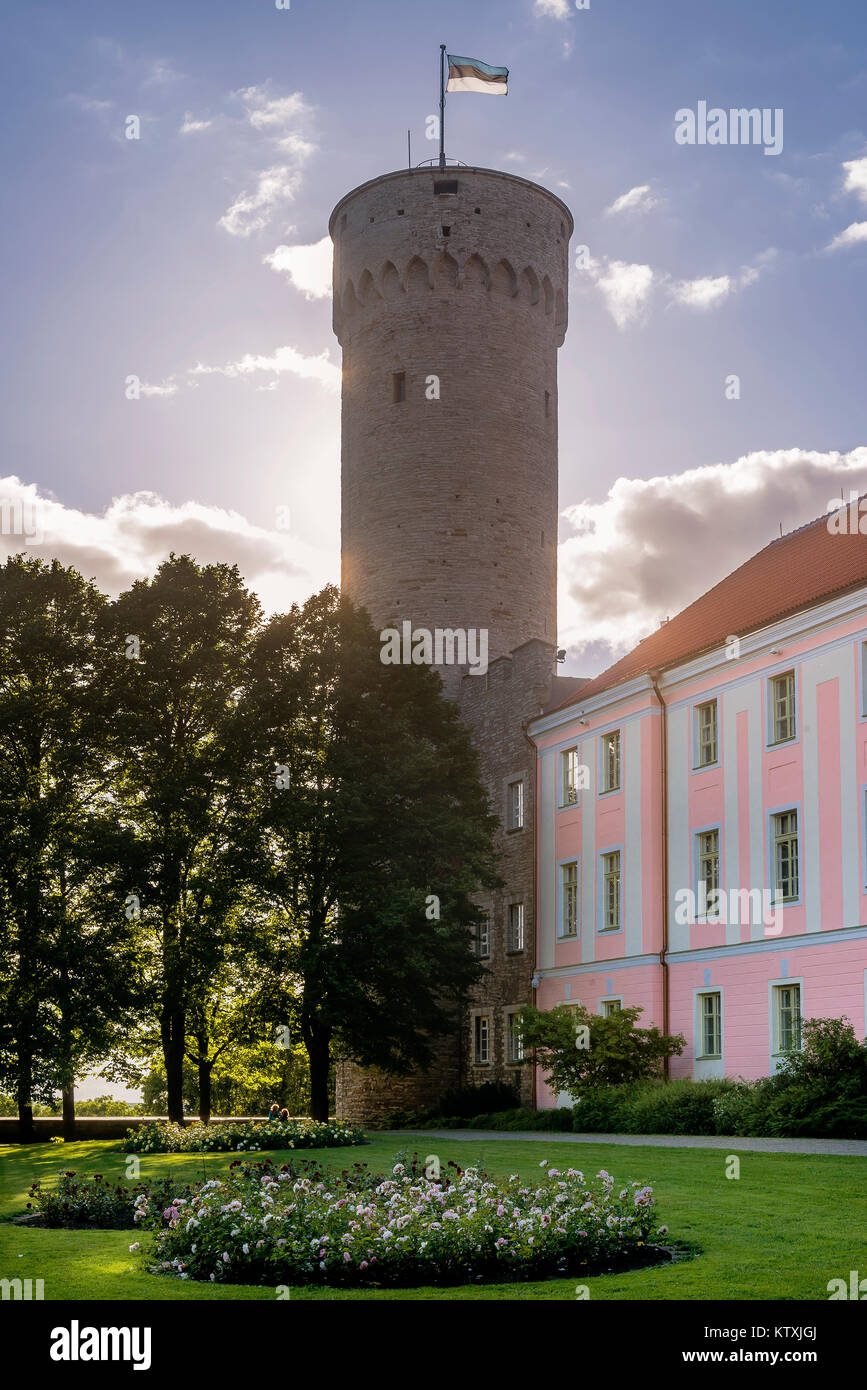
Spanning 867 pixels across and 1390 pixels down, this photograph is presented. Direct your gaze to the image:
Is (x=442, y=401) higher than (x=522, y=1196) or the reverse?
higher

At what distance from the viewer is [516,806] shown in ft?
139

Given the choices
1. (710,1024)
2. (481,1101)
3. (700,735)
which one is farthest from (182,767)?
(710,1024)

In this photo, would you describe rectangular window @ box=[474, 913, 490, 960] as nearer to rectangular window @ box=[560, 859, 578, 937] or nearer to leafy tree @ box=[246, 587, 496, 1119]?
leafy tree @ box=[246, 587, 496, 1119]

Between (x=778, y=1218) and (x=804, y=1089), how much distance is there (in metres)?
12.6

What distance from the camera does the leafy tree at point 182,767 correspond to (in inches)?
1361

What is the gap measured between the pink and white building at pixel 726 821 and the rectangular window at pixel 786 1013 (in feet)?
0.13

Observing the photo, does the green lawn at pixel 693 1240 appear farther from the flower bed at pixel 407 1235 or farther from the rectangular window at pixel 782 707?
the rectangular window at pixel 782 707

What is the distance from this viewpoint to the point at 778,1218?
12641 mm

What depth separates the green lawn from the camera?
387 inches

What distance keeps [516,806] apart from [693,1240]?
30794mm

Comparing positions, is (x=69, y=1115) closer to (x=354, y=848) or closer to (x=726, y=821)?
(x=354, y=848)
